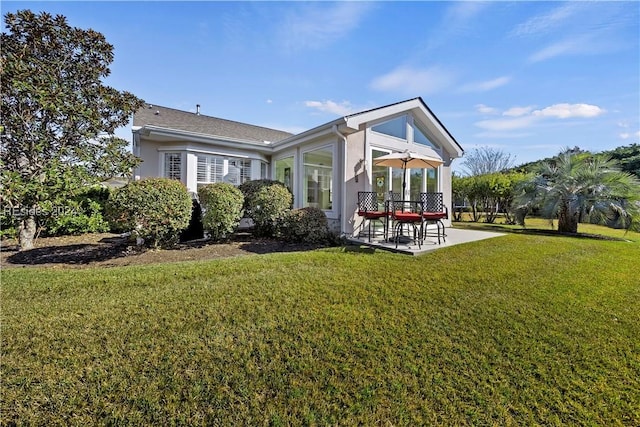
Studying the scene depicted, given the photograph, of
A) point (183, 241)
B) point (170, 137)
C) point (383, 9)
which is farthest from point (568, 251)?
point (170, 137)

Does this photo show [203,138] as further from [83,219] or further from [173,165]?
[83,219]

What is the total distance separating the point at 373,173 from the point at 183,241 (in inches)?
264

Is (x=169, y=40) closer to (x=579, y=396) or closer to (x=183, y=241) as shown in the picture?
(x=183, y=241)

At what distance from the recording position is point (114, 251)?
748 centimetres

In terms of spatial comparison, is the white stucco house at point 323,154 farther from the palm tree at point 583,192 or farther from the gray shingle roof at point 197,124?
the palm tree at point 583,192

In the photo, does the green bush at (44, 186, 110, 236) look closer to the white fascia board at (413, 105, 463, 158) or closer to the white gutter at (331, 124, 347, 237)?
the white gutter at (331, 124, 347, 237)

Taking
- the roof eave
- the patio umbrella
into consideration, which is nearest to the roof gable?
the patio umbrella

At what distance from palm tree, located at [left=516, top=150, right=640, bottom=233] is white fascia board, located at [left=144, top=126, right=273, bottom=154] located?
12348 millimetres

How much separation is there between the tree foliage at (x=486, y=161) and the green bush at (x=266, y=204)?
1375 inches

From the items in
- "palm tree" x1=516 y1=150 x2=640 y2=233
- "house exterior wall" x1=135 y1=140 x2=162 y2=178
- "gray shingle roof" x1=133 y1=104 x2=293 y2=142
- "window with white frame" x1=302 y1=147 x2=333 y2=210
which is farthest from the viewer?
"gray shingle roof" x1=133 y1=104 x2=293 y2=142

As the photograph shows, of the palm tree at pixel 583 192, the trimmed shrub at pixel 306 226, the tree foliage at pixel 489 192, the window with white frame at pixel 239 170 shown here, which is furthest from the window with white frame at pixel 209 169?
the tree foliage at pixel 489 192

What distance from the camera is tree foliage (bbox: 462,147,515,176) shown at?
36250 millimetres

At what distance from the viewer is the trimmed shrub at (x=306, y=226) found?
8.55 m

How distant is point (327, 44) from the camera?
33.6 feet
